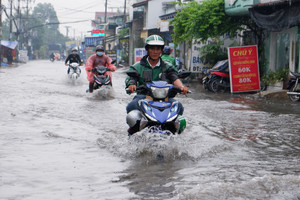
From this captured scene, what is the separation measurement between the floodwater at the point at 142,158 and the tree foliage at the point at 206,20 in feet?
26.1

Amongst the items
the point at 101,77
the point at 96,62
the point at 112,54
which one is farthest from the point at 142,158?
the point at 112,54

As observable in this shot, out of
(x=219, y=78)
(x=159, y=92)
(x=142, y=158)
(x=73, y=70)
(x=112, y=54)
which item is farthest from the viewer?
(x=112, y=54)

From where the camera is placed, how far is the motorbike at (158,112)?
18.6 ft

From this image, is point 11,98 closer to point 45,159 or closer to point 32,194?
point 45,159

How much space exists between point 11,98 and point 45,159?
824cm

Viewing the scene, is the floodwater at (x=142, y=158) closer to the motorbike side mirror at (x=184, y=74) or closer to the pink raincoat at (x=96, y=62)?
the motorbike side mirror at (x=184, y=74)

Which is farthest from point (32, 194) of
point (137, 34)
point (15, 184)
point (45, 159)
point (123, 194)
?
point (137, 34)

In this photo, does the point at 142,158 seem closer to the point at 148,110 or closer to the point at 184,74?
the point at 148,110

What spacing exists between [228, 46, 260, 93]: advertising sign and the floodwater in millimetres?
6732

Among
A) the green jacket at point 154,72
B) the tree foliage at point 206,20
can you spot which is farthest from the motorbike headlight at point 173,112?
the tree foliage at point 206,20

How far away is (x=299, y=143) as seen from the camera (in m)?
7.48

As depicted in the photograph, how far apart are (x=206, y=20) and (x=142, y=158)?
12870mm

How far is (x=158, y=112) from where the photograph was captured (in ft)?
18.6

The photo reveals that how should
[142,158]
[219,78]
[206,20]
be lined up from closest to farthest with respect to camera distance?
[142,158], [206,20], [219,78]
